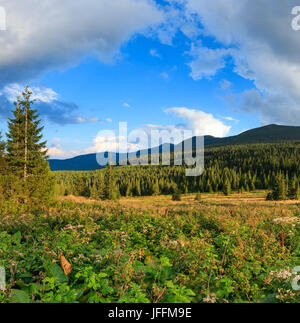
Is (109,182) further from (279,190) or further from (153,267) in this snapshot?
(153,267)

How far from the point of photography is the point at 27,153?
2823cm

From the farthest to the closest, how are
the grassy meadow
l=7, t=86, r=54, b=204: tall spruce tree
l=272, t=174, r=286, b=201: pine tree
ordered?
l=272, t=174, r=286, b=201: pine tree < l=7, t=86, r=54, b=204: tall spruce tree < the grassy meadow

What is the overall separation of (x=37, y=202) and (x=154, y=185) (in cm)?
8924

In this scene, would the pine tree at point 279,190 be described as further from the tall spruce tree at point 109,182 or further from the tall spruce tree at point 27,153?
the tall spruce tree at point 27,153

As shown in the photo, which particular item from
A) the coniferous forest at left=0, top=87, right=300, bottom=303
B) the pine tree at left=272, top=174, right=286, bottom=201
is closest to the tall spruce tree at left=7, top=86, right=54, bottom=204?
the coniferous forest at left=0, top=87, right=300, bottom=303

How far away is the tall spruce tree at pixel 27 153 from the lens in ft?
89.8

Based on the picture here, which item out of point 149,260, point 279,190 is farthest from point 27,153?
point 279,190

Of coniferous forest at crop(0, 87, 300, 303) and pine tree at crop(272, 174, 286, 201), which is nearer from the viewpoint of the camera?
coniferous forest at crop(0, 87, 300, 303)

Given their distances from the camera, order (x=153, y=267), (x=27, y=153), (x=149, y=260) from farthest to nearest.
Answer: (x=27, y=153), (x=149, y=260), (x=153, y=267)

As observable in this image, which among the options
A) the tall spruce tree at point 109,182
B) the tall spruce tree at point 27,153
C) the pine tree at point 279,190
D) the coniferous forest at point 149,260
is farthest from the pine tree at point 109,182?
the pine tree at point 279,190

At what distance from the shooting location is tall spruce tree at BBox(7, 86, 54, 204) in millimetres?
27375

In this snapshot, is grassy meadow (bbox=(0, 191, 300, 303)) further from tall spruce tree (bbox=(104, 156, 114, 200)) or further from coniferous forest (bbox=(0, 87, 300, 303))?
tall spruce tree (bbox=(104, 156, 114, 200))

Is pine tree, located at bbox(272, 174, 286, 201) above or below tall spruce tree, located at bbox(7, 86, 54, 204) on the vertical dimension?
below
